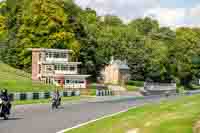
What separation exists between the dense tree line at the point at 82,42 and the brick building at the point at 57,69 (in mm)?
2624

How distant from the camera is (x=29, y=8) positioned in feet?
383

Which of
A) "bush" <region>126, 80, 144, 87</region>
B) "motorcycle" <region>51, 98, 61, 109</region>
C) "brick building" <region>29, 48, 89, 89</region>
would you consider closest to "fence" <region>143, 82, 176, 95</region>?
"bush" <region>126, 80, 144, 87</region>

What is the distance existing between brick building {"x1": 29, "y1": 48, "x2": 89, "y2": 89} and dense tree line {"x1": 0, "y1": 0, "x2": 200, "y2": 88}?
2.62 meters

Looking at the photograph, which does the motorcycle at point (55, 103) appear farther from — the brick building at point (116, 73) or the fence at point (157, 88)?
the brick building at point (116, 73)

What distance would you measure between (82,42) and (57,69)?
9663mm

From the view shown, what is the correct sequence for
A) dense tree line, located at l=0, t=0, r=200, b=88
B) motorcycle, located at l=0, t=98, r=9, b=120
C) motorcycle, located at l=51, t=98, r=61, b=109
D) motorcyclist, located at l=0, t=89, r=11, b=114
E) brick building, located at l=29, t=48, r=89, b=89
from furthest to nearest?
1. dense tree line, located at l=0, t=0, r=200, b=88
2. brick building, located at l=29, t=48, r=89, b=89
3. motorcycle, located at l=51, t=98, r=61, b=109
4. motorcyclist, located at l=0, t=89, r=11, b=114
5. motorcycle, located at l=0, t=98, r=9, b=120

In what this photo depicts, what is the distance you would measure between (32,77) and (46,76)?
3.14 meters

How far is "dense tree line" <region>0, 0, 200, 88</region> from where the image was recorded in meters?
115

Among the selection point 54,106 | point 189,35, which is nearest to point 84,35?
point 189,35

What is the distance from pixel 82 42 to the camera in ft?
406

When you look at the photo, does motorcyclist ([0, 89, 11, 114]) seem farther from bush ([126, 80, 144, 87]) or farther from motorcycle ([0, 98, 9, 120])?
bush ([126, 80, 144, 87])

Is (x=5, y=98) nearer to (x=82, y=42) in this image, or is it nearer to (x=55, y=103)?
(x=55, y=103)

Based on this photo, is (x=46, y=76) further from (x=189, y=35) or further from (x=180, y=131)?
(x=180, y=131)

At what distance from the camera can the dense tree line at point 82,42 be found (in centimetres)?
11469
